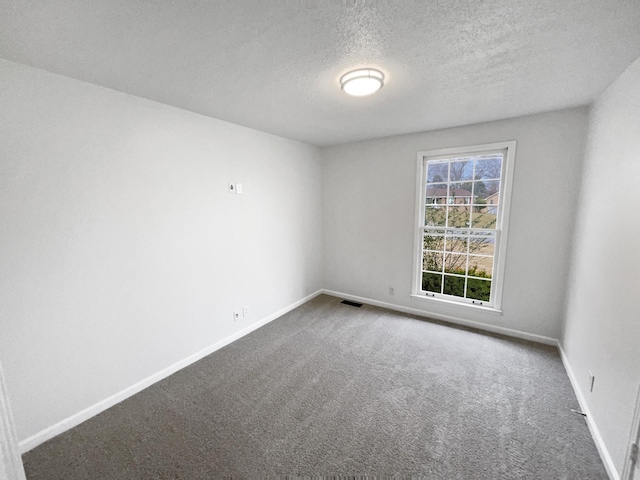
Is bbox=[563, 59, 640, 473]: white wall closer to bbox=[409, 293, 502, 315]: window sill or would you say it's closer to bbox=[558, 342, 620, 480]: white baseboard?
bbox=[558, 342, 620, 480]: white baseboard

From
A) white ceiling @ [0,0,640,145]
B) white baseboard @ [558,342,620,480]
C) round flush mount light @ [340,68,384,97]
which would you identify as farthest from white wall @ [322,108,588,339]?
round flush mount light @ [340,68,384,97]

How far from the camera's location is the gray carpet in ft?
5.17

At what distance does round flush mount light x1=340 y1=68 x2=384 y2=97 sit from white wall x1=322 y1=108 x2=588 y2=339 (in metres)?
1.75

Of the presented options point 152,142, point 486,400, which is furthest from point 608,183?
point 152,142

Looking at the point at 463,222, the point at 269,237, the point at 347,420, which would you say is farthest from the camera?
the point at 269,237

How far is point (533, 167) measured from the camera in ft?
9.04

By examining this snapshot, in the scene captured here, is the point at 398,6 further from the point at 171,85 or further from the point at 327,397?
the point at 327,397

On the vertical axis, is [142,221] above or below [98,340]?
above

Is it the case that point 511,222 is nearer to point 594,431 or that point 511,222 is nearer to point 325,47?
point 594,431

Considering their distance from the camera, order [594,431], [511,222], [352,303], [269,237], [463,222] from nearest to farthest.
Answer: [594,431] → [511,222] → [463,222] → [269,237] → [352,303]

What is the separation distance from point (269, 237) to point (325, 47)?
2330 mm

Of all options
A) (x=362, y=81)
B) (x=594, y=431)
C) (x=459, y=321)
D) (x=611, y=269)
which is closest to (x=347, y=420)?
(x=594, y=431)

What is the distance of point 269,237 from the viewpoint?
3.45 metres

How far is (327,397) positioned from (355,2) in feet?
8.23
